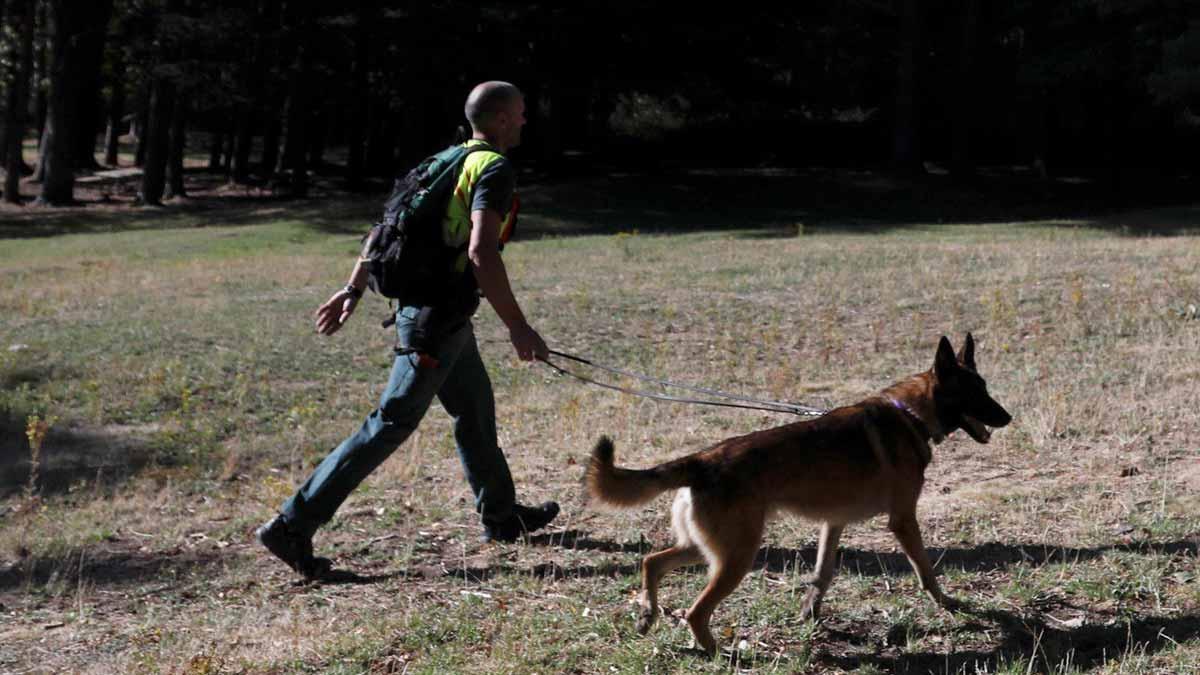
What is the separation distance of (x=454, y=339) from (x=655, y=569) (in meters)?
1.43

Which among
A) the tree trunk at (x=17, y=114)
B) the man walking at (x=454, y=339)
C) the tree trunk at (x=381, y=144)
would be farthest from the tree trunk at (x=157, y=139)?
the man walking at (x=454, y=339)

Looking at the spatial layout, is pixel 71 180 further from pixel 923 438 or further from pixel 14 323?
pixel 923 438

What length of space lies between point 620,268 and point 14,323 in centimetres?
745

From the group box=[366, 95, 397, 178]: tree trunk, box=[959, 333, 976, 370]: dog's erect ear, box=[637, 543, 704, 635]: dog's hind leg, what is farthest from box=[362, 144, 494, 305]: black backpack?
box=[366, 95, 397, 178]: tree trunk

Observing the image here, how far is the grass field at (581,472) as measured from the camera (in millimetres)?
4816

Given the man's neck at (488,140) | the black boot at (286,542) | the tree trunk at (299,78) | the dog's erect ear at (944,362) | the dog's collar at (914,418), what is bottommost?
the black boot at (286,542)

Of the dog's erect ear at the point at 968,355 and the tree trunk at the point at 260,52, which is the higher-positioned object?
the tree trunk at the point at 260,52

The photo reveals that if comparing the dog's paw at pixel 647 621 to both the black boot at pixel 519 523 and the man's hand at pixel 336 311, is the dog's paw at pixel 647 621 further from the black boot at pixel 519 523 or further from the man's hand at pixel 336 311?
the man's hand at pixel 336 311

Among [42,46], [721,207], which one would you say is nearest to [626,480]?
[721,207]

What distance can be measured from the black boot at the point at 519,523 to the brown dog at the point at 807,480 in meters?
1.38

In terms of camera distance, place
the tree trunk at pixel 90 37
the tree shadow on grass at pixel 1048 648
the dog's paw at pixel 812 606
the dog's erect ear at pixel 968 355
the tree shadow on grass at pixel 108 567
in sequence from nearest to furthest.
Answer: the tree shadow on grass at pixel 1048 648 < the dog's paw at pixel 812 606 < the dog's erect ear at pixel 968 355 < the tree shadow on grass at pixel 108 567 < the tree trunk at pixel 90 37

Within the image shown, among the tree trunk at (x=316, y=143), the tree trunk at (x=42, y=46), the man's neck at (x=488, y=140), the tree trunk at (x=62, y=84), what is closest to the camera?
the man's neck at (x=488, y=140)

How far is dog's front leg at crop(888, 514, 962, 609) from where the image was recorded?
4891 mm

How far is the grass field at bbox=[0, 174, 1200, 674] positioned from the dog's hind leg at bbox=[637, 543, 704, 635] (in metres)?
0.09
